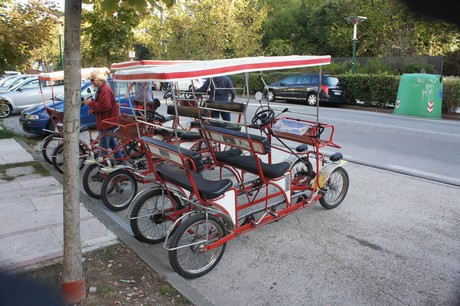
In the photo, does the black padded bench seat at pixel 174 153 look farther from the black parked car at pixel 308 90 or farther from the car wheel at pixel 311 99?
the car wheel at pixel 311 99

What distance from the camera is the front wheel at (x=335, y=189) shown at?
216 inches

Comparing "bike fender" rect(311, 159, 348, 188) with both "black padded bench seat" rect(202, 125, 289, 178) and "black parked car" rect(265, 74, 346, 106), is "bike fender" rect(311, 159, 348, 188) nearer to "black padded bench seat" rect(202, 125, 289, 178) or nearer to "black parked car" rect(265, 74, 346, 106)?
"black padded bench seat" rect(202, 125, 289, 178)

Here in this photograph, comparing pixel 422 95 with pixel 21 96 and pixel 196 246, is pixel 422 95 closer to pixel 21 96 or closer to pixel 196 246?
pixel 196 246

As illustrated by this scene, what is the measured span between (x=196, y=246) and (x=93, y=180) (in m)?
2.98

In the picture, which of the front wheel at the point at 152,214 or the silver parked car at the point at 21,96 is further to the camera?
the silver parked car at the point at 21,96

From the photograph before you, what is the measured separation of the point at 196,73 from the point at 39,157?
20.0 feet

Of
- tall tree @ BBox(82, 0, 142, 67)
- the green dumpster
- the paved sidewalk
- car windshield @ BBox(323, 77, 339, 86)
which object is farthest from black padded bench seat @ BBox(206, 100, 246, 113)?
car windshield @ BBox(323, 77, 339, 86)

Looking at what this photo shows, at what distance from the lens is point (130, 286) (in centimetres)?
357

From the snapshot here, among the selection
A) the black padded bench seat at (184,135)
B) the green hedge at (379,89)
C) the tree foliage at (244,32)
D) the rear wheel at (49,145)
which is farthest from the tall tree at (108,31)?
the black padded bench seat at (184,135)

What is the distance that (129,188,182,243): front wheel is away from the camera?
443cm

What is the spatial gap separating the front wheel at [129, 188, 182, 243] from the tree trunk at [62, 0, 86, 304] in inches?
45.1

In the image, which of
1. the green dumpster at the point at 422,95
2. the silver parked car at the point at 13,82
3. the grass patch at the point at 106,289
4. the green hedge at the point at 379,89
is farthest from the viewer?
the silver parked car at the point at 13,82

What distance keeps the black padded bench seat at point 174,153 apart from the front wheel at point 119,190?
136cm

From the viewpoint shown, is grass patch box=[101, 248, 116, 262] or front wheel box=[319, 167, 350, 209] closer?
grass patch box=[101, 248, 116, 262]
